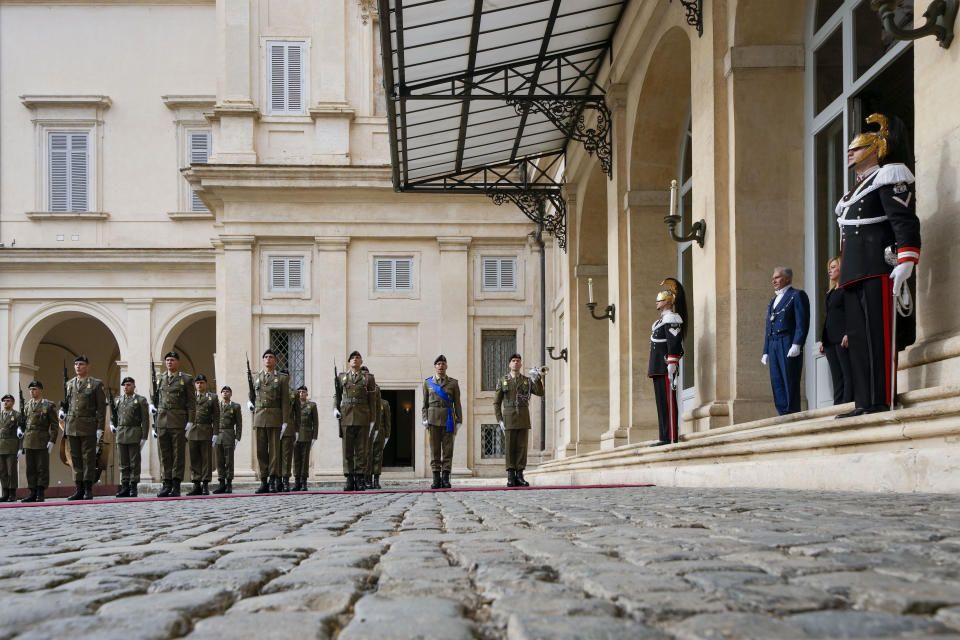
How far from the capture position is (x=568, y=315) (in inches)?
829

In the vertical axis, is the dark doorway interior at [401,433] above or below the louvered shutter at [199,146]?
below

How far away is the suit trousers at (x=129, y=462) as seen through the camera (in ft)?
48.5

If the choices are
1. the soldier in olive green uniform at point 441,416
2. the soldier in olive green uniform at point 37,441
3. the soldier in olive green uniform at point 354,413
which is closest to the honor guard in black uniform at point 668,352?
the soldier in olive green uniform at point 441,416

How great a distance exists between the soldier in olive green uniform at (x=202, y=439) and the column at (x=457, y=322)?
9901 mm

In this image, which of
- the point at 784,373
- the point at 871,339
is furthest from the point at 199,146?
the point at 871,339

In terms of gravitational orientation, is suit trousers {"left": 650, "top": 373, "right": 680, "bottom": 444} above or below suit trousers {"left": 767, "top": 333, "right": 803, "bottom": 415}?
below

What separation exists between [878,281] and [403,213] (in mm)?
20850

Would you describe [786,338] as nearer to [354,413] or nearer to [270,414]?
[354,413]

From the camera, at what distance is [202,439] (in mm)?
16094

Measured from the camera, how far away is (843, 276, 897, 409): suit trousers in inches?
246

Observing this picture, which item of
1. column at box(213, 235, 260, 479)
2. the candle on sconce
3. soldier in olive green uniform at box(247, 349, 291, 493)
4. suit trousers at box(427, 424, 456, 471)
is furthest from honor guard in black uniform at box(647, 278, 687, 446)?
column at box(213, 235, 260, 479)

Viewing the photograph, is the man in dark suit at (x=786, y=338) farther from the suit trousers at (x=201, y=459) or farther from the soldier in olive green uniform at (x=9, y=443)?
the soldier in olive green uniform at (x=9, y=443)

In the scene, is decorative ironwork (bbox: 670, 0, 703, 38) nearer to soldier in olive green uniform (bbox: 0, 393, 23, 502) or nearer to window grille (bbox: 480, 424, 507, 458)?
soldier in olive green uniform (bbox: 0, 393, 23, 502)

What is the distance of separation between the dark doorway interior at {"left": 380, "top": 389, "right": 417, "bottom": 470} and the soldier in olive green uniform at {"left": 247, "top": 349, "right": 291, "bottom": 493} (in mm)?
12658
